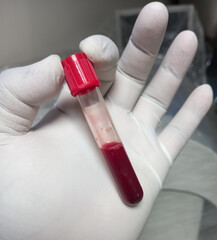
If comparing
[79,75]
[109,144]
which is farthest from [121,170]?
[79,75]

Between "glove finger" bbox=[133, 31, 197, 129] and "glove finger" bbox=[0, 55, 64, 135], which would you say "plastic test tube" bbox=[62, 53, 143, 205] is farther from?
"glove finger" bbox=[133, 31, 197, 129]

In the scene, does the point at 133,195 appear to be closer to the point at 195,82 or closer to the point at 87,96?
the point at 87,96

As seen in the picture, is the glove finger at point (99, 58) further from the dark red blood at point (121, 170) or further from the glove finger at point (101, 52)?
the dark red blood at point (121, 170)

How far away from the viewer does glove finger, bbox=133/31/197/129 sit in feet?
1.70

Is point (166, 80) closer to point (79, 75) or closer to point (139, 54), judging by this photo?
point (139, 54)

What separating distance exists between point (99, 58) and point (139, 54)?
119mm

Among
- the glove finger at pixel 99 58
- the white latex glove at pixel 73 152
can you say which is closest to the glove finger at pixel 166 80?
the white latex glove at pixel 73 152

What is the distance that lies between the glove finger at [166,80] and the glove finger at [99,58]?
115 mm

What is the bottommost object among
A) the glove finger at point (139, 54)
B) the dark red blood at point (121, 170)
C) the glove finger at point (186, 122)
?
the glove finger at point (186, 122)

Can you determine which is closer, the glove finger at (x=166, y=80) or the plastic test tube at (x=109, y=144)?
the plastic test tube at (x=109, y=144)

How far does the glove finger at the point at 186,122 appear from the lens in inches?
21.3

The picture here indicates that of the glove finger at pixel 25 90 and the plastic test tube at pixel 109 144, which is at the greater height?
the glove finger at pixel 25 90

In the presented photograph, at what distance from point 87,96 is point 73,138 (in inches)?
3.4

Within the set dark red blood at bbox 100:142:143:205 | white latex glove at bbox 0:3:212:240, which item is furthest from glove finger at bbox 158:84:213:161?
dark red blood at bbox 100:142:143:205
